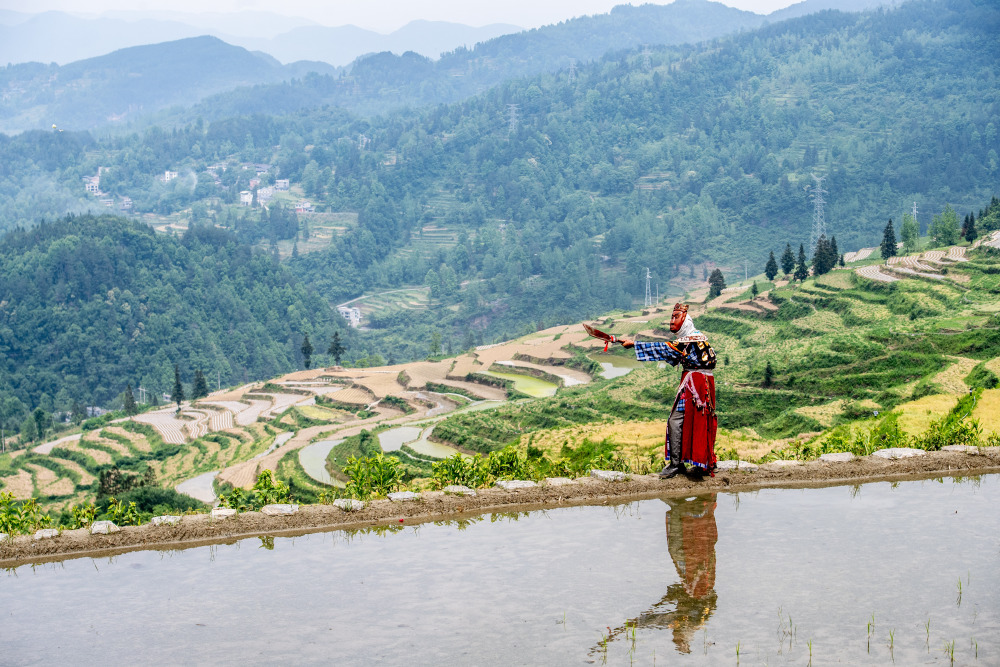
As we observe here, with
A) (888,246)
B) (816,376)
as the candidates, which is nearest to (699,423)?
(816,376)

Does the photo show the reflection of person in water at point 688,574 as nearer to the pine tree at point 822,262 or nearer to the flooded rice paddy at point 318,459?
the flooded rice paddy at point 318,459

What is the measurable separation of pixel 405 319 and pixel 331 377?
6221 cm

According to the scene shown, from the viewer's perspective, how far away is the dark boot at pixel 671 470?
30.9ft

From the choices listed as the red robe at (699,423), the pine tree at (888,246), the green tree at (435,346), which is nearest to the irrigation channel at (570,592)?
the red robe at (699,423)

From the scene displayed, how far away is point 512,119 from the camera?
606 feet

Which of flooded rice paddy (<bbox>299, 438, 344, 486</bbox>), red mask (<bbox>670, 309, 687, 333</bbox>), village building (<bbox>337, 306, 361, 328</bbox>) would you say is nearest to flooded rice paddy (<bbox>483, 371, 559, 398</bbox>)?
flooded rice paddy (<bbox>299, 438, 344, 486</bbox>)

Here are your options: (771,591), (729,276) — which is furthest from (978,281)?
(729,276)

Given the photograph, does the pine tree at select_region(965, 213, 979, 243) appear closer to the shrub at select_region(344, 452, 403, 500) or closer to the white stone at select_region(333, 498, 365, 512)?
the shrub at select_region(344, 452, 403, 500)

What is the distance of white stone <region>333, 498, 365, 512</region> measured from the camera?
8.90 m

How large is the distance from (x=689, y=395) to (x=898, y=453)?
232 cm

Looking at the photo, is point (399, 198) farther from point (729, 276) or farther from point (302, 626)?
point (302, 626)

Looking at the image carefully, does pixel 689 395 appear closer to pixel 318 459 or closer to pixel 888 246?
pixel 318 459

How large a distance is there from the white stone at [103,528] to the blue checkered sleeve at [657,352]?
14.2 ft

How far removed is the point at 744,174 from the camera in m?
154
